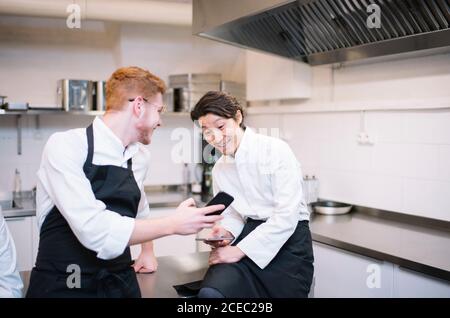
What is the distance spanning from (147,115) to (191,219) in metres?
0.39

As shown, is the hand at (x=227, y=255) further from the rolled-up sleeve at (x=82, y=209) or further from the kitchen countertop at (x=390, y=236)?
the kitchen countertop at (x=390, y=236)

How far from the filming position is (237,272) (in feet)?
4.91

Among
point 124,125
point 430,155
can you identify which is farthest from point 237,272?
point 430,155

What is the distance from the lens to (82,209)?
122cm

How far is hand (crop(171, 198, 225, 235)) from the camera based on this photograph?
1.30 metres

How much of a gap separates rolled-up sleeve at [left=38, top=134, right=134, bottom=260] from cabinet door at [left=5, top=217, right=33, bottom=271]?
63.5 inches

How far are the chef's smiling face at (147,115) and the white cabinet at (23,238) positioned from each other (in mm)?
1589

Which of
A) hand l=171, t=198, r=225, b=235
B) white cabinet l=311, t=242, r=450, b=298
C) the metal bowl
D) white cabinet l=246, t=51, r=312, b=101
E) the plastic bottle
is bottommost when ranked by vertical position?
white cabinet l=311, t=242, r=450, b=298

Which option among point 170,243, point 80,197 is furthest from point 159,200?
point 80,197

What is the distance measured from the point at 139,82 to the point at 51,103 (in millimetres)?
2115

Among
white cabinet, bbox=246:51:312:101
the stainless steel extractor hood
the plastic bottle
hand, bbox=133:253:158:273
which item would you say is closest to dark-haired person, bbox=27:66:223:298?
hand, bbox=133:253:158:273

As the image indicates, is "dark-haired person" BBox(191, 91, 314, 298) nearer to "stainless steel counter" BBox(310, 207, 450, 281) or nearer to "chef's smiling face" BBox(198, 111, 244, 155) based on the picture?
"chef's smiling face" BBox(198, 111, 244, 155)

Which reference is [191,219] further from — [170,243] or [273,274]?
[170,243]
